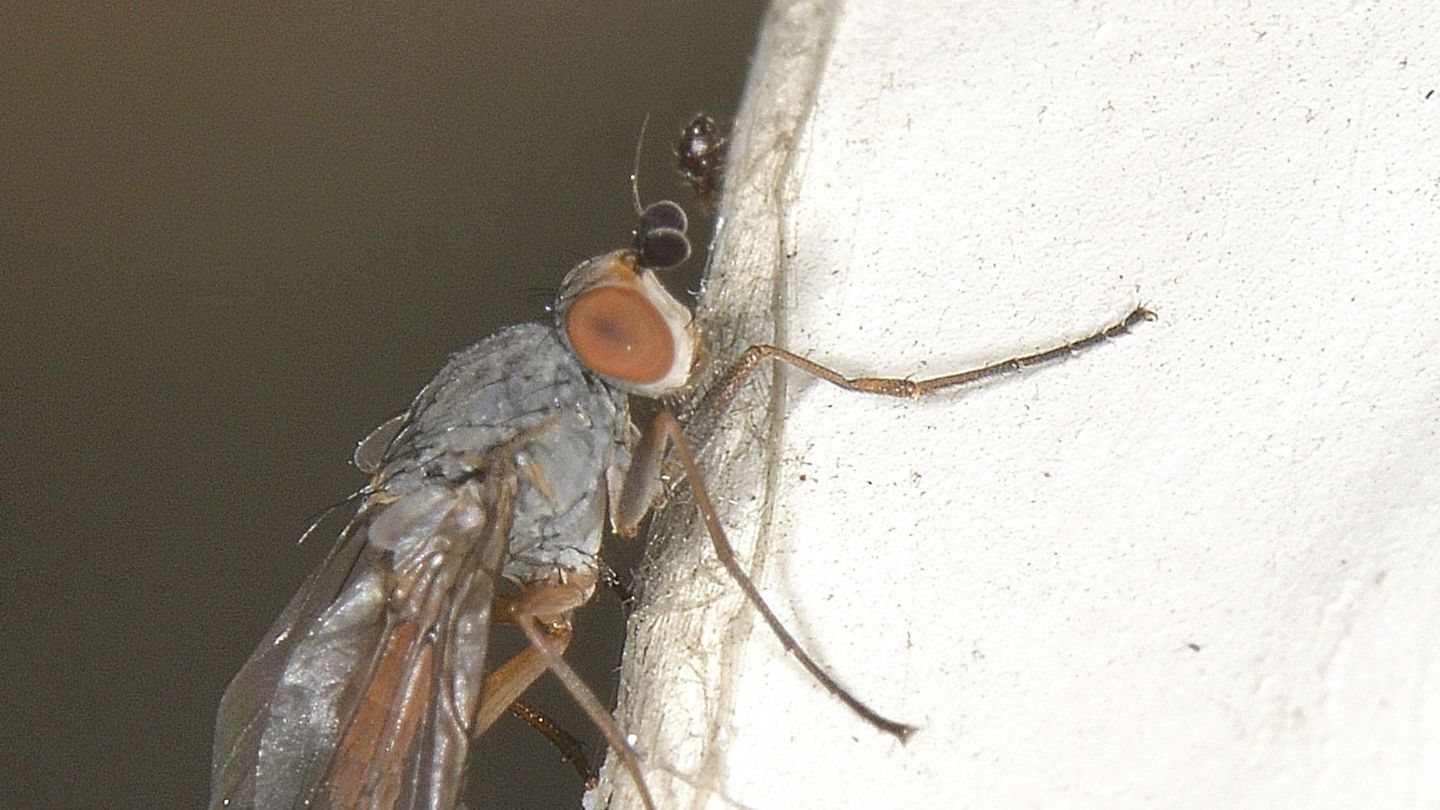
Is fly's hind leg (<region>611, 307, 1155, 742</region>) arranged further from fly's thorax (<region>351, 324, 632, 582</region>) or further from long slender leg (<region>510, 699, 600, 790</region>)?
long slender leg (<region>510, 699, 600, 790</region>)

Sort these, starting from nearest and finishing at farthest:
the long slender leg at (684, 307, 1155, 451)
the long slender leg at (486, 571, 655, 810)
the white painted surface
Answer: the white painted surface < the long slender leg at (684, 307, 1155, 451) < the long slender leg at (486, 571, 655, 810)

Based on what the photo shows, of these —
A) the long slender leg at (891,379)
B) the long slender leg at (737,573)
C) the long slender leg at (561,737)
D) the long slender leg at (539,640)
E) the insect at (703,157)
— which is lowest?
the long slender leg at (561,737)

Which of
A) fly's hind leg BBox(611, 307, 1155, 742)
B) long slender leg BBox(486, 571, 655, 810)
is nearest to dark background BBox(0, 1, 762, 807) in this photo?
long slender leg BBox(486, 571, 655, 810)

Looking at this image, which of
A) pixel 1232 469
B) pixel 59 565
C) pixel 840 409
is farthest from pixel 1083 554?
pixel 59 565

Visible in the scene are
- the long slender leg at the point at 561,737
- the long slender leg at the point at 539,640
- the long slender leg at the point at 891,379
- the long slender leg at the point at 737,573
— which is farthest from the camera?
the long slender leg at the point at 561,737

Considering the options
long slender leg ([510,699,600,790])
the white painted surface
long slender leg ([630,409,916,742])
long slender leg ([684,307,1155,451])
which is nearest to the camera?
the white painted surface

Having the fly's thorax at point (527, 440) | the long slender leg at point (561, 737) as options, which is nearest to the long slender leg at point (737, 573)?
the fly's thorax at point (527, 440)

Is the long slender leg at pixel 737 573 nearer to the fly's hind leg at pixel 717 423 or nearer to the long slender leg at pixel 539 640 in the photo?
the fly's hind leg at pixel 717 423

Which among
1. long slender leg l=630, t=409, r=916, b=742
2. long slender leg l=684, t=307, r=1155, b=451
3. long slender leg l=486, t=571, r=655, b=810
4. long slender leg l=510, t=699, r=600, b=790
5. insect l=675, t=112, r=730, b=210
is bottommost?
long slender leg l=510, t=699, r=600, b=790
